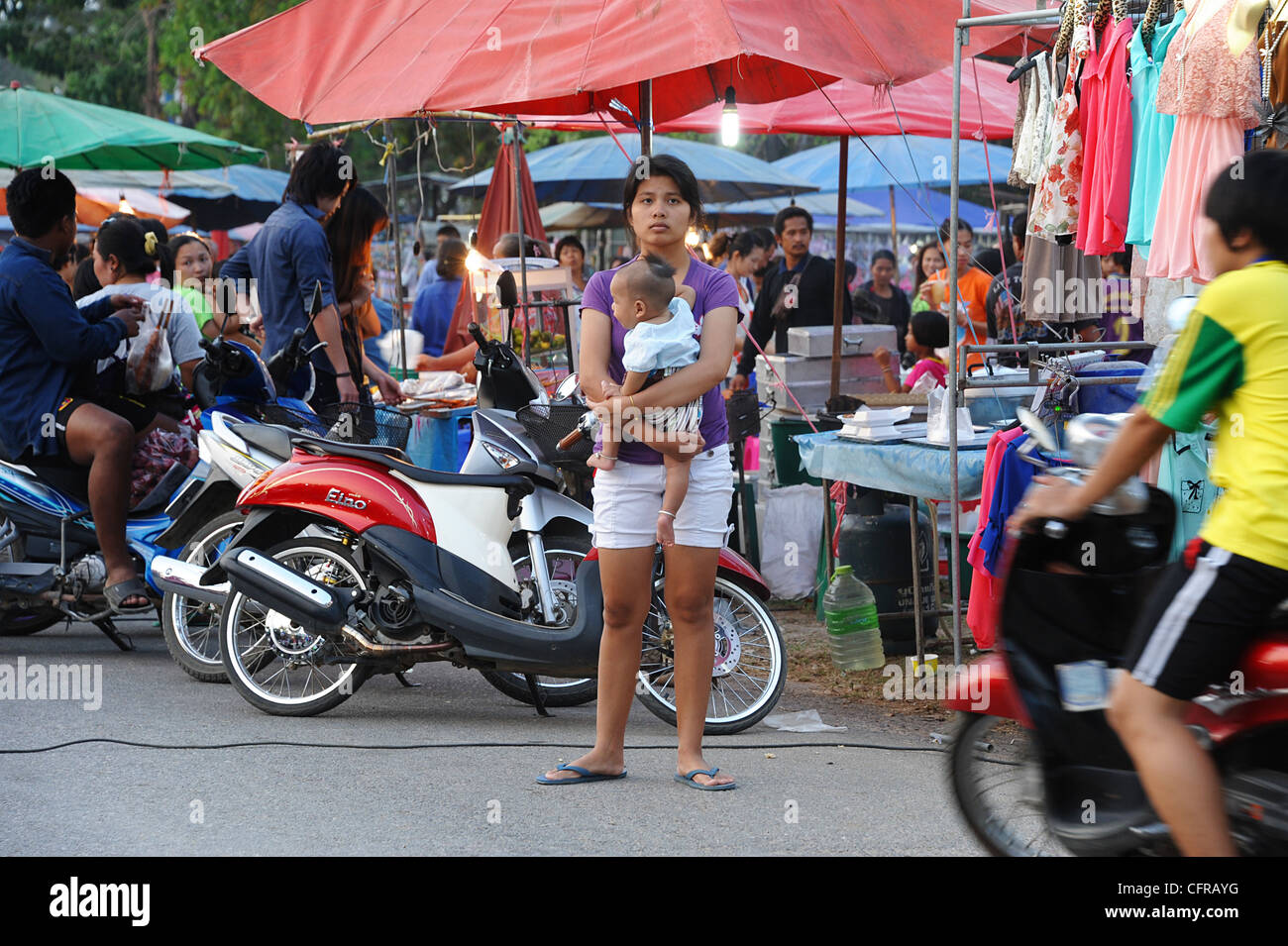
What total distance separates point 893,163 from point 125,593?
1100 centimetres

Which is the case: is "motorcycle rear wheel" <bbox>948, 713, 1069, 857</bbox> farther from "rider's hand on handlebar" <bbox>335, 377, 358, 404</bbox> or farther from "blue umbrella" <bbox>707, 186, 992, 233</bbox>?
"blue umbrella" <bbox>707, 186, 992, 233</bbox>

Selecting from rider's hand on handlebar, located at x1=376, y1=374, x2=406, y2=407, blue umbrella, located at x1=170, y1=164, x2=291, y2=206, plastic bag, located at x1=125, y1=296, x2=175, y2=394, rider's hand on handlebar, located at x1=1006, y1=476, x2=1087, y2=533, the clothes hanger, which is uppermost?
blue umbrella, located at x1=170, y1=164, x2=291, y2=206

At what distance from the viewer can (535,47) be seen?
6.60 metres

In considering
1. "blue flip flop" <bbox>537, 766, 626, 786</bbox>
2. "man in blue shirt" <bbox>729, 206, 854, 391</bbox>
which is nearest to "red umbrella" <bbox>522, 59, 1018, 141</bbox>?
"man in blue shirt" <bbox>729, 206, 854, 391</bbox>

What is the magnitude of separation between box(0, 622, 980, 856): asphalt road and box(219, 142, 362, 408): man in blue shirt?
1.94m

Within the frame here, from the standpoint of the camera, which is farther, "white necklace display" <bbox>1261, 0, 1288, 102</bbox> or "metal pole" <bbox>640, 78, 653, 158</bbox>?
"metal pole" <bbox>640, 78, 653, 158</bbox>

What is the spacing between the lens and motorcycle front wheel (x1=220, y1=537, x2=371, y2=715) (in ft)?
19.7

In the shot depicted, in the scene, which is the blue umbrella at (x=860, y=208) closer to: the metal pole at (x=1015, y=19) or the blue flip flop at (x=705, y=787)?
the metal pole at (x=1015, y=19)

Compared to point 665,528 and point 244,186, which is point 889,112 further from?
point 244,186

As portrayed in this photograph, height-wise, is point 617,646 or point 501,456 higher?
point 501,456

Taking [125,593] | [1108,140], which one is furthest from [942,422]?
[125,593]
